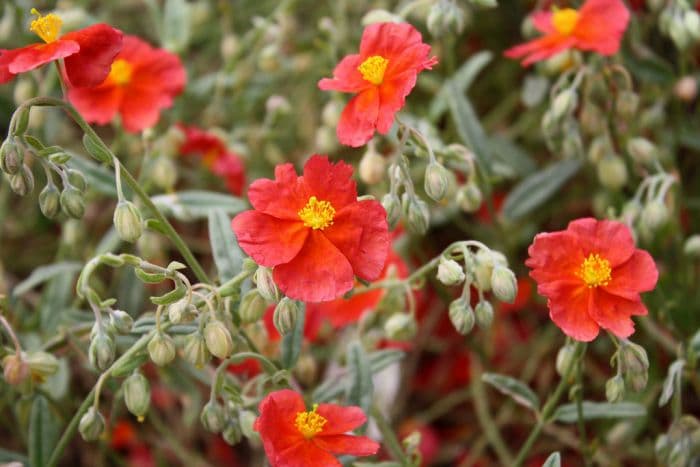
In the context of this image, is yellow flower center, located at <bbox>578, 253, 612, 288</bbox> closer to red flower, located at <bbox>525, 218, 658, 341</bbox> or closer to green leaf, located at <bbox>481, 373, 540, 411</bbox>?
red flower, located at <bbox>525, 218, 658, 341</bbox>

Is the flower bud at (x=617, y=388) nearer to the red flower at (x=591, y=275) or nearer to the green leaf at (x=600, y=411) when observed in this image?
the red flower at (x=591, y=275)

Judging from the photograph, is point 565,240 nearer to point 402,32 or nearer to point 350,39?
point 402,32

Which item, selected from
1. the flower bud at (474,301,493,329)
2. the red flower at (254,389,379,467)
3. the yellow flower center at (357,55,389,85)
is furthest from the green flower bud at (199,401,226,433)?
the yellow flower center at (357,55,389,85)

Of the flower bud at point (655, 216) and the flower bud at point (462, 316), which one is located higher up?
the flower bud at point (462, 316)

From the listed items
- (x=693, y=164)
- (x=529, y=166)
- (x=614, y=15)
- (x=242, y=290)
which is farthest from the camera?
(x=693, y=164)

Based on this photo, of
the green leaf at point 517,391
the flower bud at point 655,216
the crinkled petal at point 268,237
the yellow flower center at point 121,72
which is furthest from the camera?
the yellow flower center at point 121,72

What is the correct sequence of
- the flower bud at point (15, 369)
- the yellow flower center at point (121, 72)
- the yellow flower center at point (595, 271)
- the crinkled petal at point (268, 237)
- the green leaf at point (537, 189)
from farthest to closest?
the green leaf at point (537, 189)
the yellow flower center at point (121, 72)
the flower bud at point (15, 369)
the yellow flower center at point (595, 271)
the crinkled petal at point (268, 237)

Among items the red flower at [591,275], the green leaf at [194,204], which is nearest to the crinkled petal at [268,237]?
the red flower at [591,275]

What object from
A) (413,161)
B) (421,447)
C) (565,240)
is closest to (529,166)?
(413,161)

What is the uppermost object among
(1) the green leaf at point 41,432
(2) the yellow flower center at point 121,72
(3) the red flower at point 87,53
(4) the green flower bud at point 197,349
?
(3) the red flower at point 87,53
